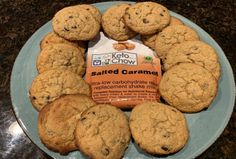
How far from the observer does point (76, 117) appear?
2.34ft

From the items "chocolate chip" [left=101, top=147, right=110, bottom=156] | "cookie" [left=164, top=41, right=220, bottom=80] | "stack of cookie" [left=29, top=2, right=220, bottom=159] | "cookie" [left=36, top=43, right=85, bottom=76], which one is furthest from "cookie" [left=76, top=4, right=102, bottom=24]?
"chocolate chip" [left=101, top=147, right=110, bottom=156]

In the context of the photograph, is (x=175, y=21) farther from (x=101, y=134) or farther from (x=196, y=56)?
(x=101, y=134)

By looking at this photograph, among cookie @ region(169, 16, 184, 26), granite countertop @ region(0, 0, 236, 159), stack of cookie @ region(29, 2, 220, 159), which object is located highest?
cookie @ region(169, 16, 184, 26)

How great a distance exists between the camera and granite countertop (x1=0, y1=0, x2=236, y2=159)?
824mm

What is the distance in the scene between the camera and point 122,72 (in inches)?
34.3

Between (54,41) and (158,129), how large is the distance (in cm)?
40

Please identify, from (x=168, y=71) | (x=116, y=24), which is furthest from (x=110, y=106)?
(x=116, y=24)

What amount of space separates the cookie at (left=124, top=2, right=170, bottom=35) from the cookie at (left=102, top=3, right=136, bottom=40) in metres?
0.03

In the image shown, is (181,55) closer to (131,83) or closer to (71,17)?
(131,83)

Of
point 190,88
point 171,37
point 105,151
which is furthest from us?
point 171,37

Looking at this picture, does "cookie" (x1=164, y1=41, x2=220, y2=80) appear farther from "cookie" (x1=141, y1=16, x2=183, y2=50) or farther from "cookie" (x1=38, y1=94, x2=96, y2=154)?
"cookie" (x1=38, y1=94, x2=96, y2=154)

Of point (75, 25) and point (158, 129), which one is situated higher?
point (75, 25)

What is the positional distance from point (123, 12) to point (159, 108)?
0.34m

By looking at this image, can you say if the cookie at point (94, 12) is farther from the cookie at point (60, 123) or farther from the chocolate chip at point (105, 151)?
the chocolate chip at point (105, 151)
